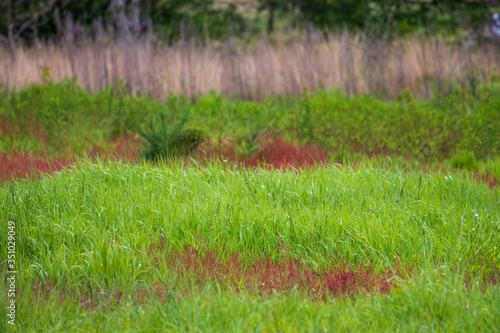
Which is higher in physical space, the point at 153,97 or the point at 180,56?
the point at 180,56

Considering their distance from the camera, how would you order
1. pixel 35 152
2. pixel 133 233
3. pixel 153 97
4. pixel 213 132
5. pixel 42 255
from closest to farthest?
pixel 42 255 < pixel 133 233 < pixel 35 152 < pixel 213 132 < pixel 153 97

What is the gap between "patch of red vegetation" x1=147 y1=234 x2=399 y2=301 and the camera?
10.2 ft

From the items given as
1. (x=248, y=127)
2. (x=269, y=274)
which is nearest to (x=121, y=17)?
(x=248, y=127)

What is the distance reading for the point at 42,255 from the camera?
3457 millimetres

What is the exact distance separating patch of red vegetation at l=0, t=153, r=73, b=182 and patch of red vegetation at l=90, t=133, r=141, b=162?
1.66 ft

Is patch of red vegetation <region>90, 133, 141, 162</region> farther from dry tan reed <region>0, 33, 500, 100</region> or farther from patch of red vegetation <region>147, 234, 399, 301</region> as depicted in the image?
dry tan reed <region>0, 33, 500, 100</region>

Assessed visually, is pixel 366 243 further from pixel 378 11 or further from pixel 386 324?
pixel 378 11

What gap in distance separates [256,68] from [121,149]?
4.93 m

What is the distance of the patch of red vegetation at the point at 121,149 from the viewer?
5.85m

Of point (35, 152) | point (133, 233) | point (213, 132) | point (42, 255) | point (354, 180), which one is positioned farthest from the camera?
point (213, 132)

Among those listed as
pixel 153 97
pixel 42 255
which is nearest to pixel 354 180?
pixel 42 255

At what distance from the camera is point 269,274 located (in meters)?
3.29

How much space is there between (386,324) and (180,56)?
8558 millimetres

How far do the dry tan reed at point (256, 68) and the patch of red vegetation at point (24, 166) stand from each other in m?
4.39
